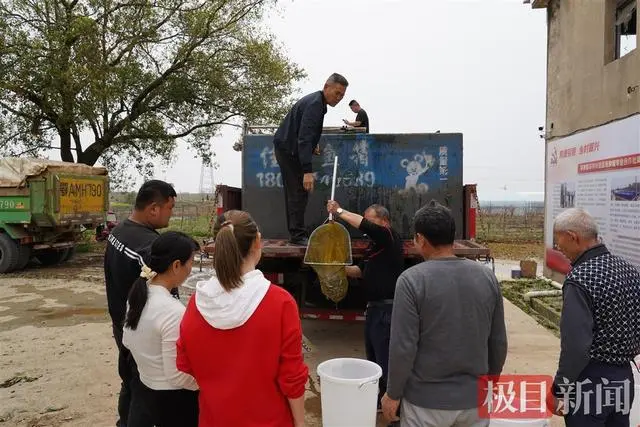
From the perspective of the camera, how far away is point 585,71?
7711mm

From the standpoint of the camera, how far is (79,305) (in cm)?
762

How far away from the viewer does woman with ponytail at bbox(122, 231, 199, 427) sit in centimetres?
201

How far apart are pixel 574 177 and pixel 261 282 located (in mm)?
6447

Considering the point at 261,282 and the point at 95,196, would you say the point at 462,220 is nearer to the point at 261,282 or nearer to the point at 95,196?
the point at 261,282

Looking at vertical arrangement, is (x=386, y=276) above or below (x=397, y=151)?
below

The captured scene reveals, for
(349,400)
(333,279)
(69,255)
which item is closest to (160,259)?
(349,400)

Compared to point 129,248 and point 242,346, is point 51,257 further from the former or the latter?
point 242,346

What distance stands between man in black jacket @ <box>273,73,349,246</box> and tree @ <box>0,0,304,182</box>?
29.5 feet

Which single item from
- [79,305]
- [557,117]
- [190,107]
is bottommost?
[79,305]

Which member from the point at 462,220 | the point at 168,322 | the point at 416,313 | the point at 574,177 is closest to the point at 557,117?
the point at 574,177

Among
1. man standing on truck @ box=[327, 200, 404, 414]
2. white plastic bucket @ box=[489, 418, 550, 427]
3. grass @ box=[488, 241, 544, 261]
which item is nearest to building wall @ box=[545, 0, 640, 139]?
man standing on truck @ box=[327, 200, 404, 414]

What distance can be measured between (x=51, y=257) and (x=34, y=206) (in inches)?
83.6

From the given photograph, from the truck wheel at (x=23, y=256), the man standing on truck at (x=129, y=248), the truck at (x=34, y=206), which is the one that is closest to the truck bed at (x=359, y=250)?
the man standing on truck at (x=129, y=248)

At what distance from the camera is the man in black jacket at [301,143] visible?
4.34 meters
